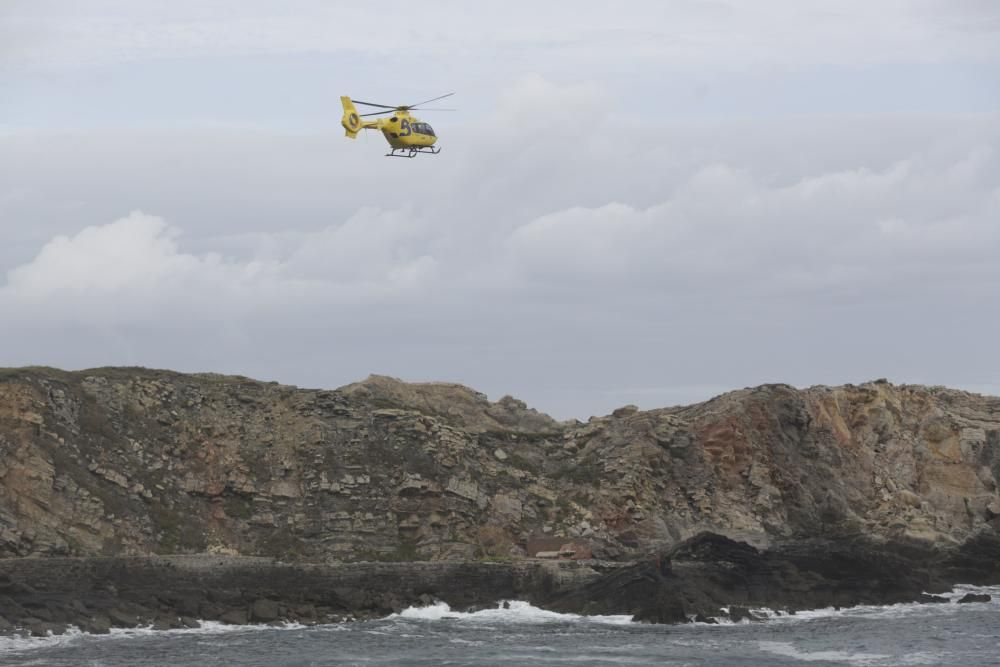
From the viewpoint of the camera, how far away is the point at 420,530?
63.7 m

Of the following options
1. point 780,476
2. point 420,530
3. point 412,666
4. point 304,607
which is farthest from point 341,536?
point 780,476

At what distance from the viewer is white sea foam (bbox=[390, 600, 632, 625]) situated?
5606cm

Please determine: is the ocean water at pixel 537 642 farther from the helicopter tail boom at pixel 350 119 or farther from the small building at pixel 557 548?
the helicopter tail boom at pixel 350 119

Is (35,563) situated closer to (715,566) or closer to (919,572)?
(715,566)

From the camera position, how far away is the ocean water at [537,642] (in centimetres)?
4516

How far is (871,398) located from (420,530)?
30.8 meters

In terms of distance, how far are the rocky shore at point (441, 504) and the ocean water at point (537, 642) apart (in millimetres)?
1696

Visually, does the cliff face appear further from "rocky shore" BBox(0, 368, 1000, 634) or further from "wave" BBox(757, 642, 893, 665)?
"wave" BBox(757, 642, 893, 665)

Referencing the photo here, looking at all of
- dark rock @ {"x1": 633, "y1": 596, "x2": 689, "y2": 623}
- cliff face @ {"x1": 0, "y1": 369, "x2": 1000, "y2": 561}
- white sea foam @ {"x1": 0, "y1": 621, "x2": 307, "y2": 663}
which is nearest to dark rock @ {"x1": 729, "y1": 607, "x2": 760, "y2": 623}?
dark rock @ {"x1": 633, "y1": 596, "x2": 689, "y2": 623}

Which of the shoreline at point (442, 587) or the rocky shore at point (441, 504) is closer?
the shoreline at point (442, 587)

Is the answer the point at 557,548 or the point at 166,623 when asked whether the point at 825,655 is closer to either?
the point at 557,548

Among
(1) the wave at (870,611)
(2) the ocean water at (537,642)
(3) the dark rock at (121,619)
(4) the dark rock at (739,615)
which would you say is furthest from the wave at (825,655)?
(3) the dark rock at (121,619)

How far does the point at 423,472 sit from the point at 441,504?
72.4 inches

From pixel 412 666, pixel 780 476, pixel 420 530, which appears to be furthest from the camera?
pixel 780 476
